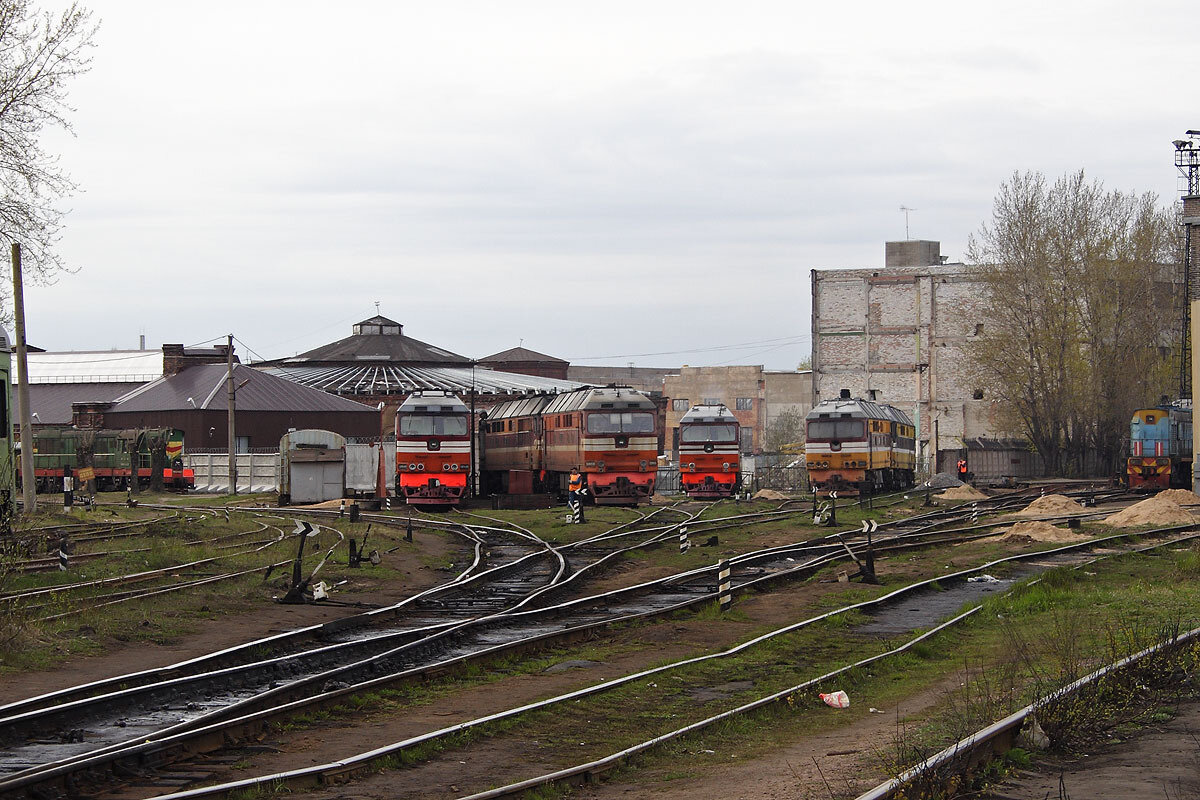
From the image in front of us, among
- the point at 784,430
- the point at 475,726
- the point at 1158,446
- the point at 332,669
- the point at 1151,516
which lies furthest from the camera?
the point at 784,430

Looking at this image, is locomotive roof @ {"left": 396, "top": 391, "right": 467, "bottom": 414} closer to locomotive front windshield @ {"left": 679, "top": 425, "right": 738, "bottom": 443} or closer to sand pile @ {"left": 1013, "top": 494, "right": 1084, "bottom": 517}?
locomotive front windshield @ {"left": 679, "top": 425, "right": 738, "bottom": 443}

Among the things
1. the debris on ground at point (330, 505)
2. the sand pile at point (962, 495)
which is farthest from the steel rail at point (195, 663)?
the sand pile at point (962, 495)

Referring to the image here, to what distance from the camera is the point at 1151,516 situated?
29.6m

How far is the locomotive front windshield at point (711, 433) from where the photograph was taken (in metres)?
44.2

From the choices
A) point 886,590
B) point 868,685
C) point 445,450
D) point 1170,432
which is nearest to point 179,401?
point 445,450

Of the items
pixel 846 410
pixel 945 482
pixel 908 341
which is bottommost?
pixel 945 482

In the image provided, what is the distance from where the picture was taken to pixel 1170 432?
42.8 metres

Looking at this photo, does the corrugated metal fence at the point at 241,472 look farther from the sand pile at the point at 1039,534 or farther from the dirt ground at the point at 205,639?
the dirt ground at the point at 205,639

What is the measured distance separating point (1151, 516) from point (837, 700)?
21.3m

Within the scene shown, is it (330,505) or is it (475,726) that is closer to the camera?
(475,726)

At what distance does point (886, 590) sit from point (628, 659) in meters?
6.83

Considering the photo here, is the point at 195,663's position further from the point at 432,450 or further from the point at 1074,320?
the point at 1074,320

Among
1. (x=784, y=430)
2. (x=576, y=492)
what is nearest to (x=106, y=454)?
(x=576, y=492)

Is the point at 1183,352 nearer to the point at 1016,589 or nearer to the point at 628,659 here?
the point at 1016,589
